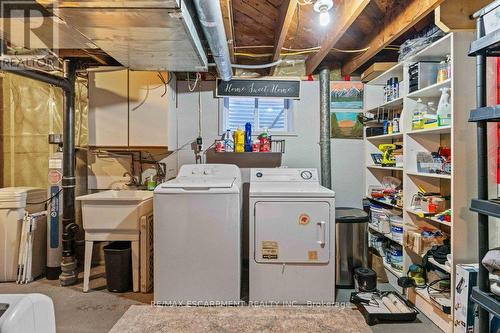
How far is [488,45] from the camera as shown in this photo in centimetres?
Result: 137

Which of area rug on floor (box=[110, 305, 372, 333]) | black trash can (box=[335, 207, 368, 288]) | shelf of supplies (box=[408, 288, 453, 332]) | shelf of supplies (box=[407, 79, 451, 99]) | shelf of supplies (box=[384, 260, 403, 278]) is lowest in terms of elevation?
area rug on floor (box=[110, 305, 372, 333])

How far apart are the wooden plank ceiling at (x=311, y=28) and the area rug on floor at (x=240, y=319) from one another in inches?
85.8

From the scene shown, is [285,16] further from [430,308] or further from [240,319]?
[430,308]

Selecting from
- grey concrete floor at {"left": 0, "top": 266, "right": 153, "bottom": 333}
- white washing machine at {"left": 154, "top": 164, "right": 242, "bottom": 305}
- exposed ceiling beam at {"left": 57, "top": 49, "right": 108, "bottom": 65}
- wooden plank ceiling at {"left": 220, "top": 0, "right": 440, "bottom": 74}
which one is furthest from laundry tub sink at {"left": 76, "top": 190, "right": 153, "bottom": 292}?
wooden plank ceiling at {"left": 220, "top": 0, "right": 440, "bottom": 74}

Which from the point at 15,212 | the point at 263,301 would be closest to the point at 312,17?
the point at 263,301

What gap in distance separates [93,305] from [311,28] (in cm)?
308

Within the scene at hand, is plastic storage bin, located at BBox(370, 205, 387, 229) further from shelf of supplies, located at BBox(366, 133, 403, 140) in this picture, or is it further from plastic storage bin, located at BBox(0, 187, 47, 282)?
plastic storage bin, located at BBox(0, 187, 47, 282)

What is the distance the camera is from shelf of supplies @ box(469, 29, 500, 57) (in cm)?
133

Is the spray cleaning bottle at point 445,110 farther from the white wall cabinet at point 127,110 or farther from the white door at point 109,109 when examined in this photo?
the white door at point 109,109

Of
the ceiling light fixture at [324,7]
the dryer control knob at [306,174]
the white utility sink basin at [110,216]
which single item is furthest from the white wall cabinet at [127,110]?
the ceiling light fixture at [324,7]

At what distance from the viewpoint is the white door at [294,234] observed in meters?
2.63

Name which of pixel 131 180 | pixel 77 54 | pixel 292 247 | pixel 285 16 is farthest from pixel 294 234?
pixel 77 54

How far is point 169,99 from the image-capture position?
329 centimetres

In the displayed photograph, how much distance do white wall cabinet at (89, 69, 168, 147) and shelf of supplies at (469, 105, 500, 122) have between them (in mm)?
2613
